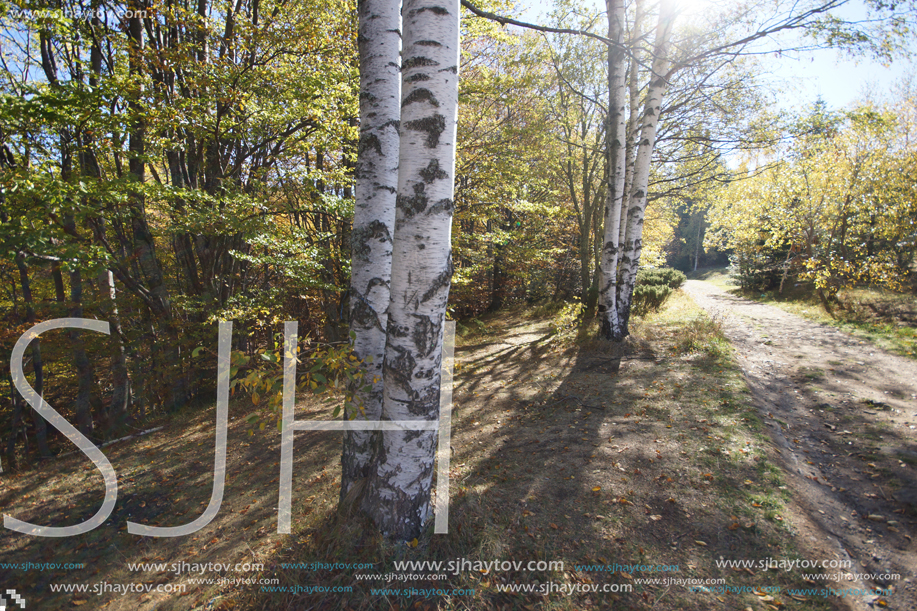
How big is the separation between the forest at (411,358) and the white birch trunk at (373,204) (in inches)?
1.0

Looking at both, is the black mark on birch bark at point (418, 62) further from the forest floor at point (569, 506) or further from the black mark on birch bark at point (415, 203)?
the forest floor at point (569, 506)

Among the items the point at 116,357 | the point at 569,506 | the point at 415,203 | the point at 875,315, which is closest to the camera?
the point at 415,203

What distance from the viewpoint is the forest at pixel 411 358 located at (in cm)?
237

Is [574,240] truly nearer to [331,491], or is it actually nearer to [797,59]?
[797,59]

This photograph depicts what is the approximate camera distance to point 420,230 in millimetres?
2279

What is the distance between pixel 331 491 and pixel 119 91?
238 inches

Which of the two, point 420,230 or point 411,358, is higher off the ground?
point 420,230

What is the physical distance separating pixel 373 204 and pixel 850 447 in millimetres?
5201

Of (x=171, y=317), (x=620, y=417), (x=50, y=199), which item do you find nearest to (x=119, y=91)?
(x=50, y=199)

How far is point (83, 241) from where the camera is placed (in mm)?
6906

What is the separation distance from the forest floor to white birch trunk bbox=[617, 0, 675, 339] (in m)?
1.97

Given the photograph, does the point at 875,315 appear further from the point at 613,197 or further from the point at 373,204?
the point at 373,204

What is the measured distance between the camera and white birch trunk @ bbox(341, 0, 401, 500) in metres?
2.89

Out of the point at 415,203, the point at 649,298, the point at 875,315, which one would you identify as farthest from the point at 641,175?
A: the point at 875,315
